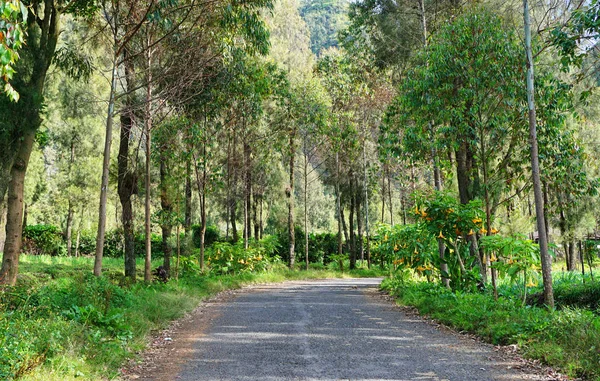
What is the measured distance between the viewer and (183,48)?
14.9 meters

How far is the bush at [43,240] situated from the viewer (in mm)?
31348

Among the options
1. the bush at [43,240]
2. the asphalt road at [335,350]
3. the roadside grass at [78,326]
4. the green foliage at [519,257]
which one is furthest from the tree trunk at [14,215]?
the bush at [43,240]

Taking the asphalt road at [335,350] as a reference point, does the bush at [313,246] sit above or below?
above

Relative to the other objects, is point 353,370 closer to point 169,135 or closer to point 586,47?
point 586,47

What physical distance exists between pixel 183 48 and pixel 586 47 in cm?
1063

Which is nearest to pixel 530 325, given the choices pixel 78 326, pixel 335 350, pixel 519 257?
pixel 519 257

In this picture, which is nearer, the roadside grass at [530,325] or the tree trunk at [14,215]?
the roadside grass at [530,325]

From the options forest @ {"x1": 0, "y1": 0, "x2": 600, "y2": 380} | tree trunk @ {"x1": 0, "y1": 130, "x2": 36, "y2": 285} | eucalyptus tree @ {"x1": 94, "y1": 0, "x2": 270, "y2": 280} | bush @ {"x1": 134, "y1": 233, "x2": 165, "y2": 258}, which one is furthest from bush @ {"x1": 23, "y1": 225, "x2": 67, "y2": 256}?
tree trunk @ {"x1": 0, "y1": 130, "x2": 36, "y2": 285}

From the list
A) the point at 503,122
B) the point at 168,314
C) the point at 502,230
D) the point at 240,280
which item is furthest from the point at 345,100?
the point at 168,314

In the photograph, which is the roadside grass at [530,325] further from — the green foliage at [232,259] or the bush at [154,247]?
the bush at [154,247]

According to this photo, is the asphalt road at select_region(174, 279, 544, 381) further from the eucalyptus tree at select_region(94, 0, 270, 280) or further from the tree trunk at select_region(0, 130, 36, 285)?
the eucalyptus tree at select_region(94, 0, 270, 280)

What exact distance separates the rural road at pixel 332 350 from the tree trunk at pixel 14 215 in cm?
404

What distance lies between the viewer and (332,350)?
706 cm

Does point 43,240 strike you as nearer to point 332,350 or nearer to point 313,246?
point 313,246
